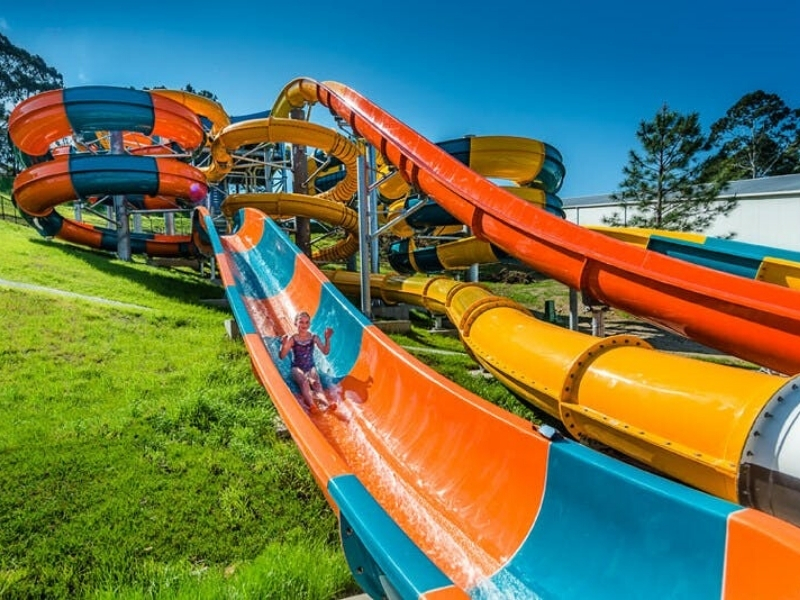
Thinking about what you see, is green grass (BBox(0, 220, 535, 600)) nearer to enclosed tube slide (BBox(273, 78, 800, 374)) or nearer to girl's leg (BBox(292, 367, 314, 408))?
girl's leg (BBox(292, 367, 314, 408))

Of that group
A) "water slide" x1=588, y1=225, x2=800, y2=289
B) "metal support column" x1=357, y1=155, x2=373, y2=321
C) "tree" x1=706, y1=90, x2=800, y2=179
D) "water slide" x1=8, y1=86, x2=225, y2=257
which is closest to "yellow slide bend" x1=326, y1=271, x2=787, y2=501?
"water slide" x1=588, y1=225, x2=800, y2=289

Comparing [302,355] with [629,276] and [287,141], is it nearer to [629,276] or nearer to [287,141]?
[629,276]

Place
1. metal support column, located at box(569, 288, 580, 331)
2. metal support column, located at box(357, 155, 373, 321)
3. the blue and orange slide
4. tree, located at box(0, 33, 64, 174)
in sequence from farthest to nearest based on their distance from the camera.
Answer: tree, located at box(0, 33, 64, 174) → metal support column, located at box(569, 288, 580, 331) → metal support column, located at box(357, 155, 373, 321) → the blue and orange slide

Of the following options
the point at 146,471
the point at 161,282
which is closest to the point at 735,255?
the point at 146,471

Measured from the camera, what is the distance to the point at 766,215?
19266 millimetres

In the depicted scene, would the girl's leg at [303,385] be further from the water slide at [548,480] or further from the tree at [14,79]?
A: the tree at [14,79]

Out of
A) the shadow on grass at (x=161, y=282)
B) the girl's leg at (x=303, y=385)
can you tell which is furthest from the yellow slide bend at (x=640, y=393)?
the shadow on grass at (x=161, y=282)

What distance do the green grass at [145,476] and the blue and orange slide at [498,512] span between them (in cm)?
50

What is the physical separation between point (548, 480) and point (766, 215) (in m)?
21.1

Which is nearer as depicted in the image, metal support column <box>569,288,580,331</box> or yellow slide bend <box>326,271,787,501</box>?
yellow slide bend <box>326,271,787,501</box>

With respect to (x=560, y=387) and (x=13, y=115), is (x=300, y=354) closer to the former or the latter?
(x=560, y=387)

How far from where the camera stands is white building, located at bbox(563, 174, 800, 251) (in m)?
18.7

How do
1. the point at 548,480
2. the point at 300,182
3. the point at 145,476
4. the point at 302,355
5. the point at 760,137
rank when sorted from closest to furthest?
the point at 548,480, the point at 145,476, the point at 302,355, the point at 300,182, the point at 760,137

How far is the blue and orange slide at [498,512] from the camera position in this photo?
→ 1.85 m
